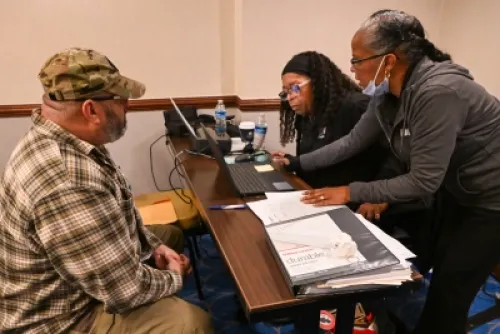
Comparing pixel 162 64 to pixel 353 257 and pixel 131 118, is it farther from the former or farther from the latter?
pixel 353 257

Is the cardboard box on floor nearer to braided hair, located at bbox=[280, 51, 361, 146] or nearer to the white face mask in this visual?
braided hair, located at bbox=[280, 51, 361, 146]

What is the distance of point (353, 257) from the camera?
0.93 metres

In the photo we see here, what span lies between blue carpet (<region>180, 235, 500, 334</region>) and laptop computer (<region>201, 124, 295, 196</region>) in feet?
1.72

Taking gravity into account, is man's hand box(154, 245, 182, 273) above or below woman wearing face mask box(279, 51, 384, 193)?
below

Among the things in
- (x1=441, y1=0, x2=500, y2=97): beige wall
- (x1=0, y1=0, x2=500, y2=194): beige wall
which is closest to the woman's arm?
(x1=0, y1=0, x2=500, y2=194): beige wall

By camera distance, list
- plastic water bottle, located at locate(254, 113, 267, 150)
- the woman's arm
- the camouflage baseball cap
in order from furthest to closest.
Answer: plastic water bottle, located at locate(254, 113, 267, 150), the woman's arm, the camouflage baseball cap

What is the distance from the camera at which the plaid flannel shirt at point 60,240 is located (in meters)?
0.90

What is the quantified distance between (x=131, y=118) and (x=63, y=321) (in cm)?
172

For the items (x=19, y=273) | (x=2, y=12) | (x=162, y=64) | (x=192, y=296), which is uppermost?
(x=2, y=12)

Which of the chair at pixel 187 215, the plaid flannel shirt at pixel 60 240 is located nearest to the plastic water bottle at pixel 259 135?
the chair at pixel 187 215

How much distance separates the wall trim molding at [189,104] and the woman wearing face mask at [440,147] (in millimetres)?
1111

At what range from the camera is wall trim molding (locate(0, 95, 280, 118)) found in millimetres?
2389

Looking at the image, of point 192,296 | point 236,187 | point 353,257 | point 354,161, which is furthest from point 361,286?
point 192,296

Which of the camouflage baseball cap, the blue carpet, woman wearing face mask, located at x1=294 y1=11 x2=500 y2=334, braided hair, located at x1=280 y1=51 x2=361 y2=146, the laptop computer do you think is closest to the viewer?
the camouflage baseball cap
